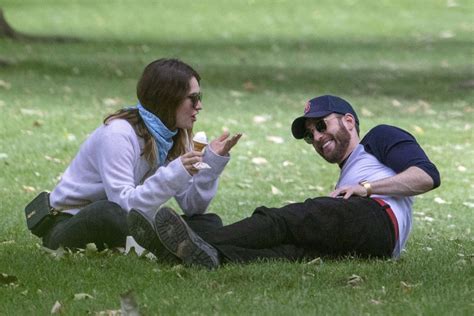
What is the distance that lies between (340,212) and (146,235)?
2.96 ft

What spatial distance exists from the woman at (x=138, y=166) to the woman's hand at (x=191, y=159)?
0.04m

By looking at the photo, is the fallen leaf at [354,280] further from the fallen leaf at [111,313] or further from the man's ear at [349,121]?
the fallen leaf at [111,313]

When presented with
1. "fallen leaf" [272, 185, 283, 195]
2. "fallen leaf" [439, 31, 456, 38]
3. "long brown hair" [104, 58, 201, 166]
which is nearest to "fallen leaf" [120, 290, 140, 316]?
"long brown hair" [104, 58, 201, 166]

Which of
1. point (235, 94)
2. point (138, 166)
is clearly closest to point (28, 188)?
point (138, 166)

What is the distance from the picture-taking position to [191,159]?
5551 mm

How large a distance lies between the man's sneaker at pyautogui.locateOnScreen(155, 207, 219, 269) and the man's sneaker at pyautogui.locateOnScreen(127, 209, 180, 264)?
0.06 meters

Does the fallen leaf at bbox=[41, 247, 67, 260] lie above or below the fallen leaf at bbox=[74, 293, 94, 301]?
below

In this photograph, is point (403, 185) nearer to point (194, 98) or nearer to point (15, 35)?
point (194, 98)

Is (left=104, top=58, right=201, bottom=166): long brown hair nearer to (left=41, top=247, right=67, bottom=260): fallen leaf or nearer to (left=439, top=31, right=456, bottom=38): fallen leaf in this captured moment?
(left=41, top=247, right=67, bottom=260): fallen leaf

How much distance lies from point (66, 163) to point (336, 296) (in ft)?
17.2

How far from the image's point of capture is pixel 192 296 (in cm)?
495

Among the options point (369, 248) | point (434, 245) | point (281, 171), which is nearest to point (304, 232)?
point (369, 248)

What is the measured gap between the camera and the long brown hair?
593 cm

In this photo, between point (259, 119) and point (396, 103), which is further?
point (396, 103)
